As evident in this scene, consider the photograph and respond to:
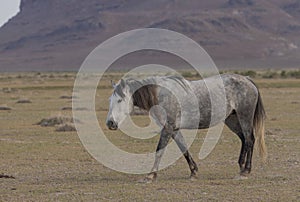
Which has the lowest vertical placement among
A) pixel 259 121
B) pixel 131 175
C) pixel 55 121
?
pixel 55 121

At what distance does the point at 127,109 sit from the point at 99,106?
2586cm

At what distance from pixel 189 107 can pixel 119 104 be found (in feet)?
4.90

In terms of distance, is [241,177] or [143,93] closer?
[143,93]

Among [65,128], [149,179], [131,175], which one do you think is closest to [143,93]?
[149,179]

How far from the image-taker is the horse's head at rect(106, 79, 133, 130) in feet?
38.1

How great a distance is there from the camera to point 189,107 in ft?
41.0

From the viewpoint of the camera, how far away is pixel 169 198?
10.8 m

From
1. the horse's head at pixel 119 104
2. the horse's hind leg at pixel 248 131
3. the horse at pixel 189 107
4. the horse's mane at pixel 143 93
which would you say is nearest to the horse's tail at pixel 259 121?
the horse at pixel 189 107

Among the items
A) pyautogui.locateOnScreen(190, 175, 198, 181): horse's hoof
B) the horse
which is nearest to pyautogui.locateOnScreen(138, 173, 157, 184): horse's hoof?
the horse

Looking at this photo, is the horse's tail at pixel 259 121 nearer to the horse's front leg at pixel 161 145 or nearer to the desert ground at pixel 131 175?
the desert ground at pixel 131 175

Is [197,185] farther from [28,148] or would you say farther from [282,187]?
[28,148]

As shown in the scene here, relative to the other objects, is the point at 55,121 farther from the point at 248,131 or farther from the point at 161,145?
the point at 161,145

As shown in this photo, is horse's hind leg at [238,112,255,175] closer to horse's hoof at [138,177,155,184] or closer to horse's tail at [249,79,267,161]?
horse's tail at [249,79,267,161]

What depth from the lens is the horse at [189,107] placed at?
472 inches
